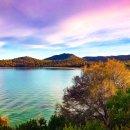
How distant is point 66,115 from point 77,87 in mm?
6472

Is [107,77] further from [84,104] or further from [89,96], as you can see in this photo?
[84,104]

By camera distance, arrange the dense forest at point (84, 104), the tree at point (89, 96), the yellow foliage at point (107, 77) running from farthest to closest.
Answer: the yellow foliage at point (107, 77) < the tree at point (89, 96) < the dense forest at point (84, 104)

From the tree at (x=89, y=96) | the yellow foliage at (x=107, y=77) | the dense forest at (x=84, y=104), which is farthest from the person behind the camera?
the yellow foliage at (x=107, y=77)

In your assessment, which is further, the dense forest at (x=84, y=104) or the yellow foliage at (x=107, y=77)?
the yellow foliage at (x=107, y=77)

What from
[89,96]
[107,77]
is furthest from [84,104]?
[107,77]

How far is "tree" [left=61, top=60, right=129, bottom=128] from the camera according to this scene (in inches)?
1951

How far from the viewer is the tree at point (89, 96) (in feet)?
163

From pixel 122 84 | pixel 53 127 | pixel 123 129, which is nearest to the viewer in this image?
pixel 123 129

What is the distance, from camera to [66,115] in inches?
2002

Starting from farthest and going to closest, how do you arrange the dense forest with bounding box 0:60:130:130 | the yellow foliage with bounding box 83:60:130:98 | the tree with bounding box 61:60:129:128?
the yellow foliage with bounding box 83:60:130:98
the tree with bounding box 61:60:129:128
the dense forest with bounding box 0:60:130:130

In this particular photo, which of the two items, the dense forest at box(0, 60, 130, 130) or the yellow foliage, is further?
the yellow foliage

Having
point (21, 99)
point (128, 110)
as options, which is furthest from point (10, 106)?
point (128, 110)

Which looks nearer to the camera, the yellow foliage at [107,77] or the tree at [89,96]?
the tree at [89,96]

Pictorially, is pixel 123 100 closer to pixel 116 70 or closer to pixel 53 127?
pixel 53 127
